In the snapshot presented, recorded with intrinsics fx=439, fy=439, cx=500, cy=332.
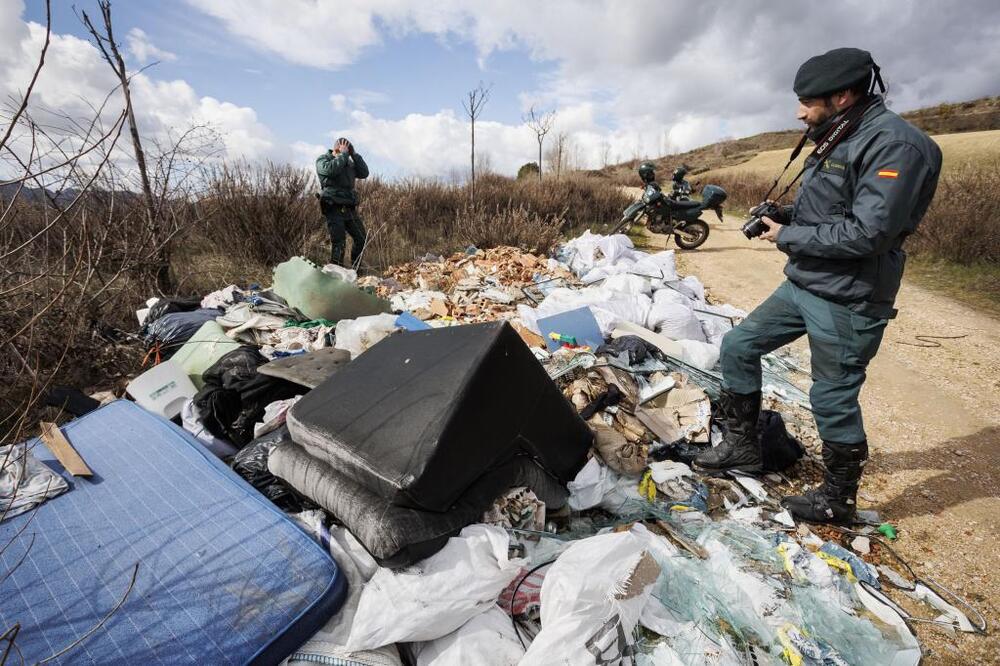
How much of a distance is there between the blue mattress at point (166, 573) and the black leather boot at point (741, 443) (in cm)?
188

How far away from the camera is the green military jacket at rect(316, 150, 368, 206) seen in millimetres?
5062

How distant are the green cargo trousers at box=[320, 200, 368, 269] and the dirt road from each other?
16.5ft

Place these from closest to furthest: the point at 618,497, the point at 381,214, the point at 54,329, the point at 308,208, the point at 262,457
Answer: the point at 262,457, the point at 618,497, the point at 54,329, the point at 308,208, the point at 381,214

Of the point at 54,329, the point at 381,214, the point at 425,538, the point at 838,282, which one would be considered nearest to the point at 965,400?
the point at 838,282

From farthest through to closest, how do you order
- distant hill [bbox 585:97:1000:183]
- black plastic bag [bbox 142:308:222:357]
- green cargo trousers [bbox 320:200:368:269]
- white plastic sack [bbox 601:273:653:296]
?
distant hill [bbox 585:97:1000:183] → green cargo trousers [bbox 320:200:368:269] → white plastic sack [bbox 601:273:653:296] → black plastic bag [bbox 142:308:222:357]

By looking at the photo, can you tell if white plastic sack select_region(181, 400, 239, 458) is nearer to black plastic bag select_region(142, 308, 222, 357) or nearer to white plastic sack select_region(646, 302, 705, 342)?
black plastic bag select_region(142, 308, 222, 357)

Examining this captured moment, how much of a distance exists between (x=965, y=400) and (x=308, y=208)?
6.93m

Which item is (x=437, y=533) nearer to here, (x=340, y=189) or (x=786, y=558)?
(x=786, y=558)

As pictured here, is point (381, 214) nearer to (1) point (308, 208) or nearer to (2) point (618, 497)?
(1) point (308, 208)

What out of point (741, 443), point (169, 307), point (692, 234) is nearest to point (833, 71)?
point (741, 443)

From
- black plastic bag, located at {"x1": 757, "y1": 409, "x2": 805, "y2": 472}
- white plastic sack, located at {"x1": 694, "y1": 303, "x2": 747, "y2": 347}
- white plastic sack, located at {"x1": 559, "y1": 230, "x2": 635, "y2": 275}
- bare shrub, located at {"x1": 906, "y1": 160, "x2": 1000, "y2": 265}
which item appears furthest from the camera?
white plastic sack, located at {"x1": 559, "y1": 230, "x2": 635, "y2": 275}

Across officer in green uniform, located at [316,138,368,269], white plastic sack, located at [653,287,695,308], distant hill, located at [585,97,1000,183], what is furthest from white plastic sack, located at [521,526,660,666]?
distant hill, located at [585,97,1000,183]

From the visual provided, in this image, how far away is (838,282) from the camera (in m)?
1.72

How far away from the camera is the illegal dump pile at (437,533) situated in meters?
1.14
